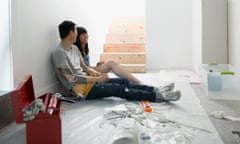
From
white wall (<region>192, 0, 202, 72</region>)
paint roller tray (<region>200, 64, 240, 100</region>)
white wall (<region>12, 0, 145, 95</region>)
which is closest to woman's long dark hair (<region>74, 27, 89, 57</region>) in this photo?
white wall (<region>12, 0, 145, 95</region>)

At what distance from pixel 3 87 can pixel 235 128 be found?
Answer: 163cm

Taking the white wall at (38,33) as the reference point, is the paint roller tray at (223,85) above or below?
below

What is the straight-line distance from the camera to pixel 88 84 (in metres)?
2.62

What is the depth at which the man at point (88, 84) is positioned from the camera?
2520 millimetres

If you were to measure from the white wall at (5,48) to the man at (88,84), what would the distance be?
68 cm

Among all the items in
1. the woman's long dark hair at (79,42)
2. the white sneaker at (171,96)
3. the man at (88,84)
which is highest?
the woman's long dark hair at (79,42)

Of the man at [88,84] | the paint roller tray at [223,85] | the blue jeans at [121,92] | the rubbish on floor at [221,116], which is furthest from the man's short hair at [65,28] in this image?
the rubbish on floor at [221,116]

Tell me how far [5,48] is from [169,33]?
12.1ft

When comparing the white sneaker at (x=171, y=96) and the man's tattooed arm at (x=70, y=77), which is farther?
the man's tattooed arm at (x=70, y=77)

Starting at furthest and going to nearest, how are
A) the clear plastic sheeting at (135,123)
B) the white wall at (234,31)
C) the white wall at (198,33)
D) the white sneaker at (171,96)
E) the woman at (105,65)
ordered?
1. the white wall at (198,33)
2. the woman at (105,65)
3. the white wall at (234,31)
4. the white sneaker at (171,96)
5. the clear plastic sheeting at (135,123)

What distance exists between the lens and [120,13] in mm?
6934

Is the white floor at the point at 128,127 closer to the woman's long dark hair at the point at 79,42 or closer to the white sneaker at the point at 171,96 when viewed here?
the white sneaker at the point at 171,96

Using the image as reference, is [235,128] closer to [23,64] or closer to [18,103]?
[18,103]

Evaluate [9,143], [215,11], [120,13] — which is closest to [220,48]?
[215,11]
